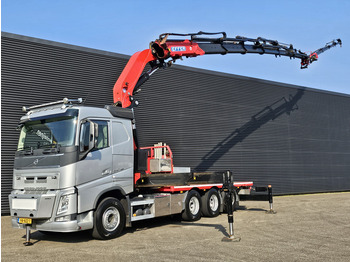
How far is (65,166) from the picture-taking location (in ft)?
26.2

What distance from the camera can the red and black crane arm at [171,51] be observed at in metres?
10.8

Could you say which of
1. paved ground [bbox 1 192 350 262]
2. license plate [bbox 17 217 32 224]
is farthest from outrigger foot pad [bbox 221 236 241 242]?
license plate [bbox 17 217 32 224]

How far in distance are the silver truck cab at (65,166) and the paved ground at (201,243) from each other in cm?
68

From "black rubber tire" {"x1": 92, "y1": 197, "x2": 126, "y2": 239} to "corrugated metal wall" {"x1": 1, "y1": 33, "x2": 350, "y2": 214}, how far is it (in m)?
7.02

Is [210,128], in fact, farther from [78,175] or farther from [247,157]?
[78,175]

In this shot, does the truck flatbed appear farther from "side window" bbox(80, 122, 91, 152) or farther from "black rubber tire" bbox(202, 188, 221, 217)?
"side window" bbox(80, 122, 91, 152)

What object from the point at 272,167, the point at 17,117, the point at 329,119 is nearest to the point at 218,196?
the point at 17,117

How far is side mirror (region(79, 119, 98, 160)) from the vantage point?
8188mm

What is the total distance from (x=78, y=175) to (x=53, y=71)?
27.8ft

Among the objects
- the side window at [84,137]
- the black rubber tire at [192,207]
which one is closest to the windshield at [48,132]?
the side window at [84,137]

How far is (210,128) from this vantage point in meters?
20.3

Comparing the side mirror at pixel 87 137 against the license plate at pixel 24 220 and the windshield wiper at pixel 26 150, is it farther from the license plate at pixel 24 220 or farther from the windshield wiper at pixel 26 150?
the license plate at pixel 24 220

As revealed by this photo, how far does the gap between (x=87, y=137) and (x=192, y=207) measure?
4.93 metres

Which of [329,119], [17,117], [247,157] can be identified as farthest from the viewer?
[329,119]
